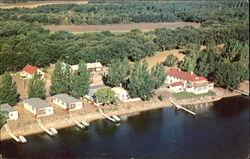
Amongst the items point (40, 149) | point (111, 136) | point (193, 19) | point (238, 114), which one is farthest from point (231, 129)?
point (193, 19)

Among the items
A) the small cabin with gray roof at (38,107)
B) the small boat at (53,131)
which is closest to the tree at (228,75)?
the small cabin with gray roof at (38,107)

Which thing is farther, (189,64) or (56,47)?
(56,47)

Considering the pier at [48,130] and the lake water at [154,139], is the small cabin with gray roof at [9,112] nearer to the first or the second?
the pier at [48,130]

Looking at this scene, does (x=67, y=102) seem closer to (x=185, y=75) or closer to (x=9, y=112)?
(x=9, y=112)

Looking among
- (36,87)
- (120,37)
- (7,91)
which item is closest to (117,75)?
(36,87)

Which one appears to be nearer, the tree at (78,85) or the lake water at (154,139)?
the lake water at (154,139)

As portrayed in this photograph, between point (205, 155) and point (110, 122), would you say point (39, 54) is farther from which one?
point (205, 155)
